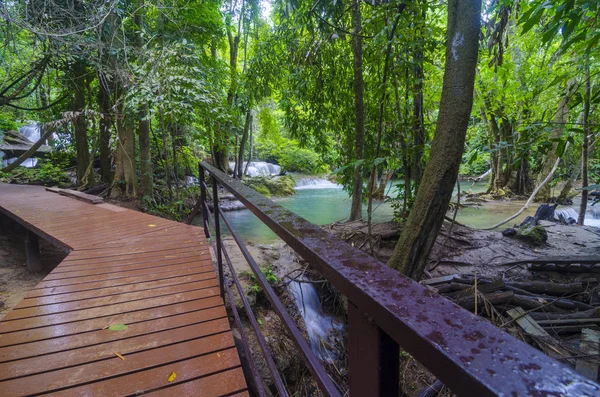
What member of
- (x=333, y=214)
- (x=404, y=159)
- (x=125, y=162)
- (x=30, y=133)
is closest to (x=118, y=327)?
(x=404, y=159)

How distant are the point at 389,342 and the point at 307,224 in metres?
0.46

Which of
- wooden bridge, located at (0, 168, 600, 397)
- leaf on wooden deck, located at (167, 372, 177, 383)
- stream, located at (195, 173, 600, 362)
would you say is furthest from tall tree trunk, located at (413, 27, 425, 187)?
leaf on wooden deck, located at (167, 372, 177, 383)

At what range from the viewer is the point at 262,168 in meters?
18.8

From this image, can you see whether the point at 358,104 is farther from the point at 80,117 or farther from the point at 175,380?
the point at 80,117

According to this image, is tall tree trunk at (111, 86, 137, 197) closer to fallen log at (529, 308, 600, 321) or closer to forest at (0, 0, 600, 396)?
forest at (0, 0, 600, 396)

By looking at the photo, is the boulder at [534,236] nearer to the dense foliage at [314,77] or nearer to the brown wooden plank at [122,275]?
the dense foliage at [314,77]

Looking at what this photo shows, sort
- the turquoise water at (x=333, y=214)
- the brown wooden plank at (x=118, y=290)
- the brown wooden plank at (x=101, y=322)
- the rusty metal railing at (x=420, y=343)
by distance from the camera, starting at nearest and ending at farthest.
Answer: the rusty metal railing at (x=420, y=343), the brown wooden plank at (x=101, y=322), the brown wooden plank at (x=118, y=290), the turquoise water at (x=333, y=214)

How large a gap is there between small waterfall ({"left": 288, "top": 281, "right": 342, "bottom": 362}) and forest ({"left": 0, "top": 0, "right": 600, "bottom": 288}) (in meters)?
1.32

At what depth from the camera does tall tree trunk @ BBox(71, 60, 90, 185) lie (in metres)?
7.18

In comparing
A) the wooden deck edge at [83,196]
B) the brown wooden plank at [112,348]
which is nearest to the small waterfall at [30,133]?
the wooden deck edge at [83,196]

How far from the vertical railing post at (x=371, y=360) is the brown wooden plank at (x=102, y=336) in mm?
1510

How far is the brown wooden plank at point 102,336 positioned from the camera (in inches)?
58.6

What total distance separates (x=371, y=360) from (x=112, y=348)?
1.61 meters

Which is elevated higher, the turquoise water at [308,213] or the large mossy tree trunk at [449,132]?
the large mossy tree trunk at [449,132]
